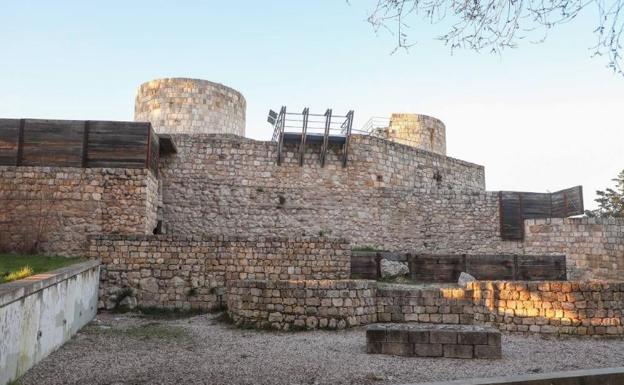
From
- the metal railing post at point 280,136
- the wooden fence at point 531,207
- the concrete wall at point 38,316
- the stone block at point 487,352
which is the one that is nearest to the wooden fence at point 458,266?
the wooden fence at point 531,207

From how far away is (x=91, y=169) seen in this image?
12.1 m

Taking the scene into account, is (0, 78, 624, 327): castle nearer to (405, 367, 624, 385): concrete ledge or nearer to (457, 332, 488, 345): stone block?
(457, 332, 488, 345): stone block

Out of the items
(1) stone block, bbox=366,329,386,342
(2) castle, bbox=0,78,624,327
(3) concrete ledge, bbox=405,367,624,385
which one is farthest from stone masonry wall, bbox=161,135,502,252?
(3) concrete ledge, bbox=405,367,624,385

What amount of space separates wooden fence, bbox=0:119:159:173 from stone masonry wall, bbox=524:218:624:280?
45.2 ft

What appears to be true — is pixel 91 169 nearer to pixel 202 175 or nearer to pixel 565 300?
pixel 202 175

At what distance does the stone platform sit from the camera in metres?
7.09

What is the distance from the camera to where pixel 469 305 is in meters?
9.95

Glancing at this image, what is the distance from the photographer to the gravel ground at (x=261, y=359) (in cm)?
582

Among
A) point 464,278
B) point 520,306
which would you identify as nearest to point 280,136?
point 464,278

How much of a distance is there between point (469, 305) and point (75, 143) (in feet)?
34.0

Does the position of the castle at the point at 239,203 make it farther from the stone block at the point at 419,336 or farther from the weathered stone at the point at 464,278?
the weathered stone at the point at 464,278

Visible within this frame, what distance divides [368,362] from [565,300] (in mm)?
4520

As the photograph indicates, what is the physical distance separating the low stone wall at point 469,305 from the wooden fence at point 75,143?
4879 mm

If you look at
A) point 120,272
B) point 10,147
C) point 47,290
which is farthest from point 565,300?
point 10,147
